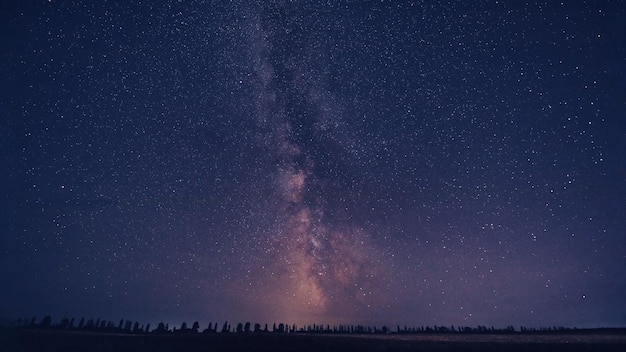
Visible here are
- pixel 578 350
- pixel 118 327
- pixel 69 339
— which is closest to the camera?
pixel 578 350

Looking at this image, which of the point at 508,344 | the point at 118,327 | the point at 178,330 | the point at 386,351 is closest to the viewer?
the point at 386,351

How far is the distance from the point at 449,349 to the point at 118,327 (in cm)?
2766

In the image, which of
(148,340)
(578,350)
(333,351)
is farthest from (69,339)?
(578,350)

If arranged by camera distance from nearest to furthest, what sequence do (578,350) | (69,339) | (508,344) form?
(578,350) < (508,344) < (69,339)

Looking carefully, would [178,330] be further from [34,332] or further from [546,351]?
[546,351]

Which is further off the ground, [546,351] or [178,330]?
→ [178,330]

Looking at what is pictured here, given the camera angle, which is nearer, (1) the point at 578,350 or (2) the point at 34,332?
(1) the point at 578,350

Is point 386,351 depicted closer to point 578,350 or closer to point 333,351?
point 333,351

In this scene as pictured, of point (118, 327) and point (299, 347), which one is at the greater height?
point (118, 327)

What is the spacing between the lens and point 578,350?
18.7 metres

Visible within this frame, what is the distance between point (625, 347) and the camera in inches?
766

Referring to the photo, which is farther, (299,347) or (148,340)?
(148,340)

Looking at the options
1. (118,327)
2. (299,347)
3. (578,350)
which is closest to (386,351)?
(299,347)

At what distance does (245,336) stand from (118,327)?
51.2 feet
